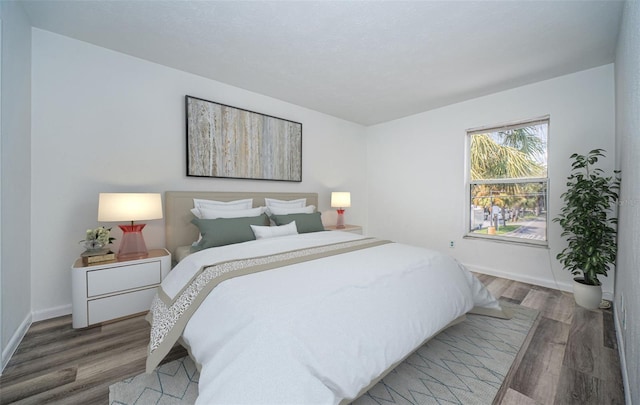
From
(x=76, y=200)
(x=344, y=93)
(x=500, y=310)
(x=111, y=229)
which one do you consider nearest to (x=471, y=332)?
(x=500, y=310)

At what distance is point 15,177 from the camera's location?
196 centimetres

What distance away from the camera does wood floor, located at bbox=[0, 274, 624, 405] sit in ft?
4.89

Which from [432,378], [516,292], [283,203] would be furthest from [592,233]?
[283,203]

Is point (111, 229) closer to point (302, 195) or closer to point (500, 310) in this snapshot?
point (302, 195)

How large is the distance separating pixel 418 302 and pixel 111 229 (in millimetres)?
2901

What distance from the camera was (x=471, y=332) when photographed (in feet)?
7.18

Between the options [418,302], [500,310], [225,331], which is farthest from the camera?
[500,310]

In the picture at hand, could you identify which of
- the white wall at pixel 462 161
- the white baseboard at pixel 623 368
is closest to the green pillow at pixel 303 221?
the white wall at pixel 462 161

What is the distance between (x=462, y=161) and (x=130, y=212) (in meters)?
4.25

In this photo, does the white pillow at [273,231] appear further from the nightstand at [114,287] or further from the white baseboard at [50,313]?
the white baseboard at [50,313]

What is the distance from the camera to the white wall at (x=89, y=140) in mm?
2324

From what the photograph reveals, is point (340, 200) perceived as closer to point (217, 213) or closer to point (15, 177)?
point (217, 213)

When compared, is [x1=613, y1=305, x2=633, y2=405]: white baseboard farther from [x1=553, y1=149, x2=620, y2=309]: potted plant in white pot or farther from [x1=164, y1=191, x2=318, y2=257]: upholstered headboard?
[x1=164, y1=191, x2=318, y2=257]: upholstered headboard

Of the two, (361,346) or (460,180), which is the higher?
(460,180)
